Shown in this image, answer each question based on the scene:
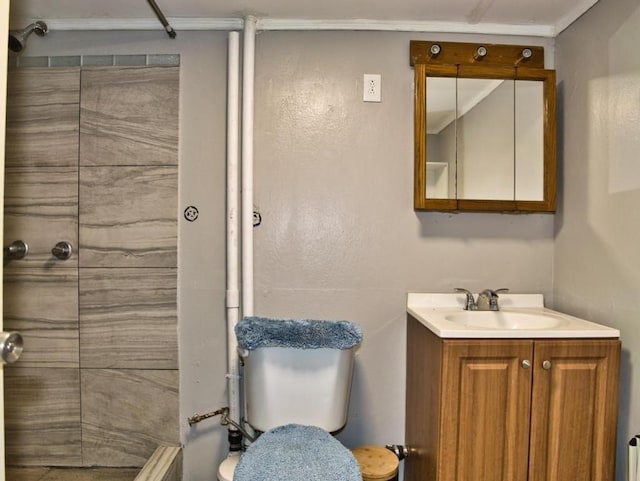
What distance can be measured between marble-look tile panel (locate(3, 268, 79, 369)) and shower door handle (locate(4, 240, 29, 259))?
0.08 metres

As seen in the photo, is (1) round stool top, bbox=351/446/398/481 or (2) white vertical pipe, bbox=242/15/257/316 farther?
(2) white vertical pipe, bbox=242/15/257/316

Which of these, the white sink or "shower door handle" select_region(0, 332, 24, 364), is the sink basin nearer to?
the white sink

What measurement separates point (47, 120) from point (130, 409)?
1.27 meters

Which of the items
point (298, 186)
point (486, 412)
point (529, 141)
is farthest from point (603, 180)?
point (298, 186)

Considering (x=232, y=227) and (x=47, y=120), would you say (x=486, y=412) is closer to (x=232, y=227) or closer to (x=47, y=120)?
(x=232, y=227)

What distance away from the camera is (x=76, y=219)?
5.20 feet

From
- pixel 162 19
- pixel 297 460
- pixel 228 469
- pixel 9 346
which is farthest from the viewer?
pixel 162 19

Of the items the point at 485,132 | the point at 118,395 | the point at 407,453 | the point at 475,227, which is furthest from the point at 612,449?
the point at 118,395

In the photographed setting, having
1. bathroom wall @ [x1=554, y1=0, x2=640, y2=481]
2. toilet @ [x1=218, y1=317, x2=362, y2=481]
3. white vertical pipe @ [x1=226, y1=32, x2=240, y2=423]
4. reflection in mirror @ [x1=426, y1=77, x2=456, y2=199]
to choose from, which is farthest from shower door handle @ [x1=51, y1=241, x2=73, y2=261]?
bathroom wall @ [x1=554, y1=0, x2=640, y2=481]

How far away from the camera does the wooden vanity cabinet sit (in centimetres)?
118

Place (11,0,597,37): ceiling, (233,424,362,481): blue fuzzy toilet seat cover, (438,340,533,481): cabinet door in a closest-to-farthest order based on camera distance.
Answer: (233,424,362,481): blue fuzzy toilet seat cover < (438,340,533,481): cabinet door < (11,0,597,37): ceiling

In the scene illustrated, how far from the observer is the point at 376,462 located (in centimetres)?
140

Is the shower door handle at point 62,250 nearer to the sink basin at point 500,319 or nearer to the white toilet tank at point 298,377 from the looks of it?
the white toilet tank at point 298,377

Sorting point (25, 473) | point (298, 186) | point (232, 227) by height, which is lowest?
point (25, 473)
